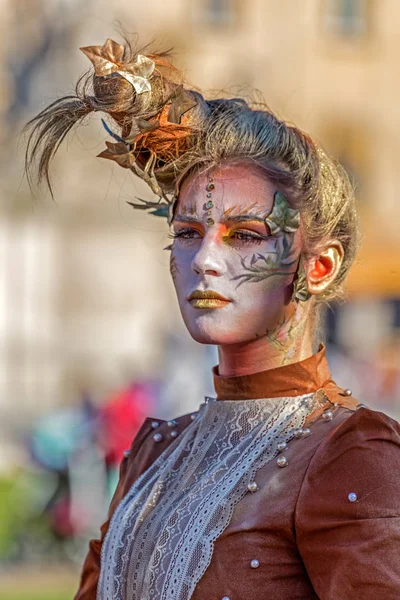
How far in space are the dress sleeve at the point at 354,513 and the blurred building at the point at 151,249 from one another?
38.8 ft

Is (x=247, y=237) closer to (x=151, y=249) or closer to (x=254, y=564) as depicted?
(x=254, y=564)

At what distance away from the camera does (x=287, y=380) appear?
6.87 ft

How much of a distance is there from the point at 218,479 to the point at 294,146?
684mm

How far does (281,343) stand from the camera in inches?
83.0

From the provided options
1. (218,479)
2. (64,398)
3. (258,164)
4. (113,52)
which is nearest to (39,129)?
(113,52)

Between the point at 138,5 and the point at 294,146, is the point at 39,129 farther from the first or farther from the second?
the point at 138,5

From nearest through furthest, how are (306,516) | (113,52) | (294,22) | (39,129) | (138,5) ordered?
1. (306,516)
2. (113,52)
3. (39,129)
4. (138,5)
5. (294,22)

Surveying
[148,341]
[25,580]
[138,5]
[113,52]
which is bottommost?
[25,580]

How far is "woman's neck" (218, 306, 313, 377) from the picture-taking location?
210cm

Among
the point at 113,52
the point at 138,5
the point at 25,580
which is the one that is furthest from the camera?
the point at 138,5

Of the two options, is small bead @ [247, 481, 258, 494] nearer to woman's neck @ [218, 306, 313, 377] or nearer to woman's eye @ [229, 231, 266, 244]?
woman's neck @ [218, 306, 313, 377]

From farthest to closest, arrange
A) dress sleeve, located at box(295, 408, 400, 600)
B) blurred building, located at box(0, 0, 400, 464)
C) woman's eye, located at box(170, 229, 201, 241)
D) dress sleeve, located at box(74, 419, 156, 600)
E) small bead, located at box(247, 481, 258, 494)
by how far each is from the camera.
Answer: blurred building, located at box(0, 0, 400, 464), dress sleeve, located at box(74, 419, 156, 600), woman's eye, located at box(170, 229, 201, 241), small bead, located at box(247, 481, 258, 494), dress sleeve, located at box(295, 408, 400, 600)

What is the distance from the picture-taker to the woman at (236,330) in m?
1.83

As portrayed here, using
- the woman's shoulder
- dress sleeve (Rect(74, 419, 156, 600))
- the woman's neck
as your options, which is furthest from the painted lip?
dress sleeve (Rect(74, 419, 156, 600))
